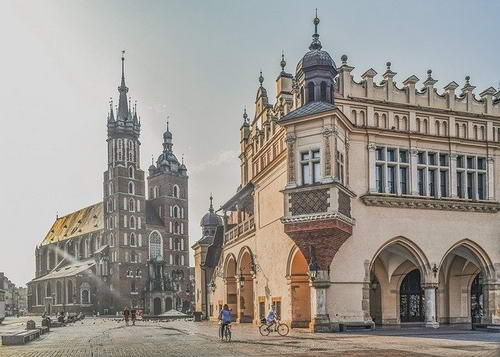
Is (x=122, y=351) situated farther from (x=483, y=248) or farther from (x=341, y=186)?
(x=483, y=248)

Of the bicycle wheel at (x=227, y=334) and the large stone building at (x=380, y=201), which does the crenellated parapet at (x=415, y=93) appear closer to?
the large stone building at (x=380, y=201)

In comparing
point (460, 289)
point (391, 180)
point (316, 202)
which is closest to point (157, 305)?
point (460, 289)

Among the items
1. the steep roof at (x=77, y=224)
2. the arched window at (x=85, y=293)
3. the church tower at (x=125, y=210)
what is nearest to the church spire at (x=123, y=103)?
the church tower at (x=125, y=210)

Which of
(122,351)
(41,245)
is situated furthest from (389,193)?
(41,245)

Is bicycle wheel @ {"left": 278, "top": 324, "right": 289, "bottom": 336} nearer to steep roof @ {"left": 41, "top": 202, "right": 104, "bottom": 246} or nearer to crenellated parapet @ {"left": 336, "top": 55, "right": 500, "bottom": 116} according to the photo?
crenellated parapet @ {"left": 336, "top": 55, "right": 500, "bottom": 116}

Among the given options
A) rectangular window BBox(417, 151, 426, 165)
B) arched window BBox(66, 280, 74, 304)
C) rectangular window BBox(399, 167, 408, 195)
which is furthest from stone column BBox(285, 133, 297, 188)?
arched window BBox(66, 280, 74, 304)

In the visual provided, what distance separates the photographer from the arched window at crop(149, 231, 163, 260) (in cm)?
13788

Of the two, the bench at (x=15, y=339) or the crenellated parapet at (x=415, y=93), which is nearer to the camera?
the bench at (x=15, y=339)

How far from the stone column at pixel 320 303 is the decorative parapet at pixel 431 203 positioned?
489cm

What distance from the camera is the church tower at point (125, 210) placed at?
128 meters

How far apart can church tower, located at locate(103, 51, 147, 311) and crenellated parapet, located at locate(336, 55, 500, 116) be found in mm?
98270

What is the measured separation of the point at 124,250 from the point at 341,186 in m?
102

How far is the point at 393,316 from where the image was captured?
125 feet

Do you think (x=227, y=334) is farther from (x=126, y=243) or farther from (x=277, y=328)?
(x=126, y=243)
